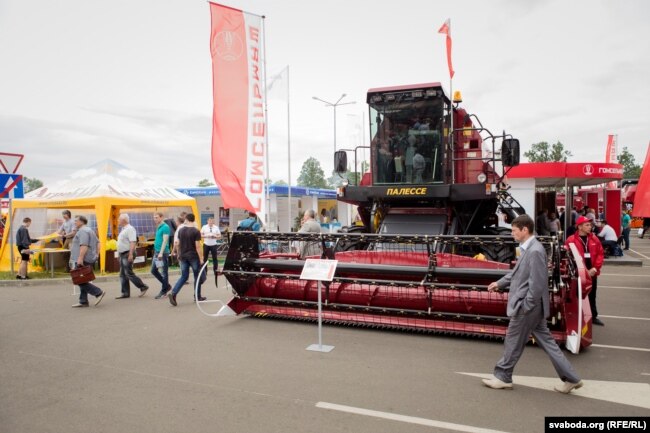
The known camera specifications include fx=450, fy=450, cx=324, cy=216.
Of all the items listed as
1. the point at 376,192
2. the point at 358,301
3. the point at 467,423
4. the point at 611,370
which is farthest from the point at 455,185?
the point at 467,423

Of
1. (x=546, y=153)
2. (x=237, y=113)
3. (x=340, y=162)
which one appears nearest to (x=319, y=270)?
(x=340, y=162)

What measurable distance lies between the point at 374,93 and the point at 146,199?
27.5 ft

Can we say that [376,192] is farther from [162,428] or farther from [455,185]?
[162,428]

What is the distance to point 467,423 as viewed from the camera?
140 inches

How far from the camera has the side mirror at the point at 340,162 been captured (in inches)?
363

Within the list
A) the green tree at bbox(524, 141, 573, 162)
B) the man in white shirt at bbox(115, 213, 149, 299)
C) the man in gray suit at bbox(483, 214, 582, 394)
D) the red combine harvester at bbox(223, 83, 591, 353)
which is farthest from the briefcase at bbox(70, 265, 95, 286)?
the green tree at bbox(524, 141, 573, 162)

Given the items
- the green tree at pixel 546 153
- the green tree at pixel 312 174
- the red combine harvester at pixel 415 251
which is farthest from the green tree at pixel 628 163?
the red combine harvester at pixel 415 251

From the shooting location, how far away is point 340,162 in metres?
9.27

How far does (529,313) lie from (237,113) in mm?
8276

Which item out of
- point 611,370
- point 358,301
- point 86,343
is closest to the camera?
point 611,370

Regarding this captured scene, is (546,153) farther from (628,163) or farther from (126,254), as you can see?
(126,254)

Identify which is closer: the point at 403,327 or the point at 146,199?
the point at 403,327

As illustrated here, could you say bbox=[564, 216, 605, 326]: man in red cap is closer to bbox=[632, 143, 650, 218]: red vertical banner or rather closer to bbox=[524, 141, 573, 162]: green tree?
bbox=[632, 143, 650, 218]: red vertical banner

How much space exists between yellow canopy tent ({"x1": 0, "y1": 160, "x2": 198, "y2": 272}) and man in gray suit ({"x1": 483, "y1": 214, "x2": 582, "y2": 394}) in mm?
11531
